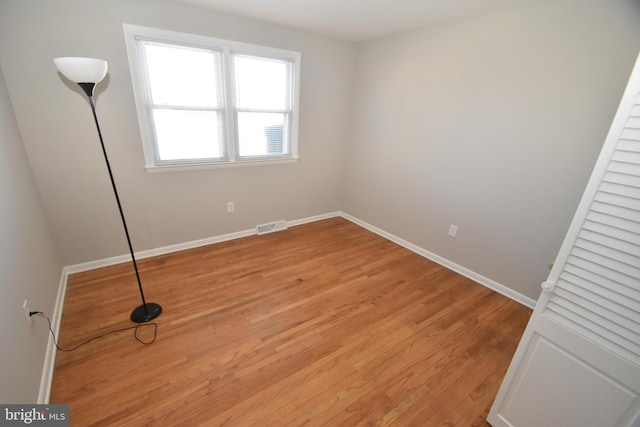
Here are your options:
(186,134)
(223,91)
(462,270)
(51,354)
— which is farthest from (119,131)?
(462,270)

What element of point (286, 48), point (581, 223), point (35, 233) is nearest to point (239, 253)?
point (35, 233)

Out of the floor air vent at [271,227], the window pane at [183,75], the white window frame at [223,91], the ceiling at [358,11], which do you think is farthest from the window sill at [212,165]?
the ceiling at [358,11]

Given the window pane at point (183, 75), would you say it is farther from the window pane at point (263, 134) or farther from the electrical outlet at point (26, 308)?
the electrical outlet at point (26, 308)

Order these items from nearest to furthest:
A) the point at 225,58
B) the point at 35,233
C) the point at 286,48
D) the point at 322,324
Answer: the point at 35,233 < the point at 322,324 < the point at 225,58 < the point at 286,48

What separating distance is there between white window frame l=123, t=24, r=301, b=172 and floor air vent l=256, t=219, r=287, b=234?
0.82m

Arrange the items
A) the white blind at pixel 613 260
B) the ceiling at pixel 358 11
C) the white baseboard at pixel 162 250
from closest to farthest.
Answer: the white blind at pixel 613 260 < the ceiling at pixel 358 11 < the white baseboard at pixel 162 250

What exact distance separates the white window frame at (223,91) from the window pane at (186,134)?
7cm

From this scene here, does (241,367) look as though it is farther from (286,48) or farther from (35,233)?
(286,48)

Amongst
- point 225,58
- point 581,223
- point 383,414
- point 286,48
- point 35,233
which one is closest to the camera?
point 581,223

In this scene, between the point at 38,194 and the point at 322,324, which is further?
the point at 38,194

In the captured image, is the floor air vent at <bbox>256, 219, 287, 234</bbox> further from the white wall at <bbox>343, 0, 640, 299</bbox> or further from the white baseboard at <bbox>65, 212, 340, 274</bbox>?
the white wall at <bbox>343, 0, 640, 299</bbox>

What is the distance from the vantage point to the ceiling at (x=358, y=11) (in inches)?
84.7

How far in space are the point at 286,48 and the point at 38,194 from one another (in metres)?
2.70

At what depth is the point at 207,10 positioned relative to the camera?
250 centimetres
